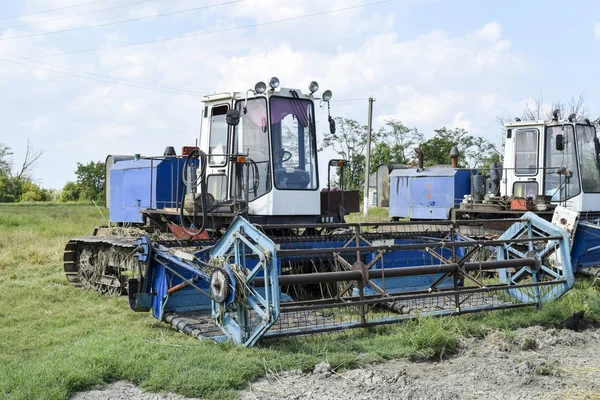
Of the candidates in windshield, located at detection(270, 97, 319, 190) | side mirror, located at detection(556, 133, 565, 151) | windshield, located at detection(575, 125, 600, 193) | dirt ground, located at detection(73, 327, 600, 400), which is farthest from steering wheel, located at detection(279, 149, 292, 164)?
windshield, located at detection(575, 125, 600, 193)

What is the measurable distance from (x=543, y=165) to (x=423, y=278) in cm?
518

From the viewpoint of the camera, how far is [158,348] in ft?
20.6

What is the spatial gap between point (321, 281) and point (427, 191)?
9384mm

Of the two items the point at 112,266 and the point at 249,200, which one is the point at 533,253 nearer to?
the point at 249,200

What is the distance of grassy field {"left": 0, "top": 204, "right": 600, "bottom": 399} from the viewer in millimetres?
5297

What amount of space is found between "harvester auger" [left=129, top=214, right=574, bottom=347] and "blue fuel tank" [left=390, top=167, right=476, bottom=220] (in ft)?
17.5

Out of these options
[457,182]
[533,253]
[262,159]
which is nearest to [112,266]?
[262,159]

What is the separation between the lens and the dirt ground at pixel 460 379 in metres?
5.19

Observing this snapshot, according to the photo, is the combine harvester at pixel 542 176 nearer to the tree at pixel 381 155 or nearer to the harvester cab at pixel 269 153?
the harvester cab at pixel 269 153

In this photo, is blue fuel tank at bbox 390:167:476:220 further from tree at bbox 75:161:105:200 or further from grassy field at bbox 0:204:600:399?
tree at bbox 75:161:105:200

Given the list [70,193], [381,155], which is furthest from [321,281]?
[70,193]

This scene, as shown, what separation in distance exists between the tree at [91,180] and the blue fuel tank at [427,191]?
37.6 m

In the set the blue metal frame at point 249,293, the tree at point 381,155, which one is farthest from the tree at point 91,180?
the blue metal frame at point 249,293

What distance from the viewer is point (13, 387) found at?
199 inches
